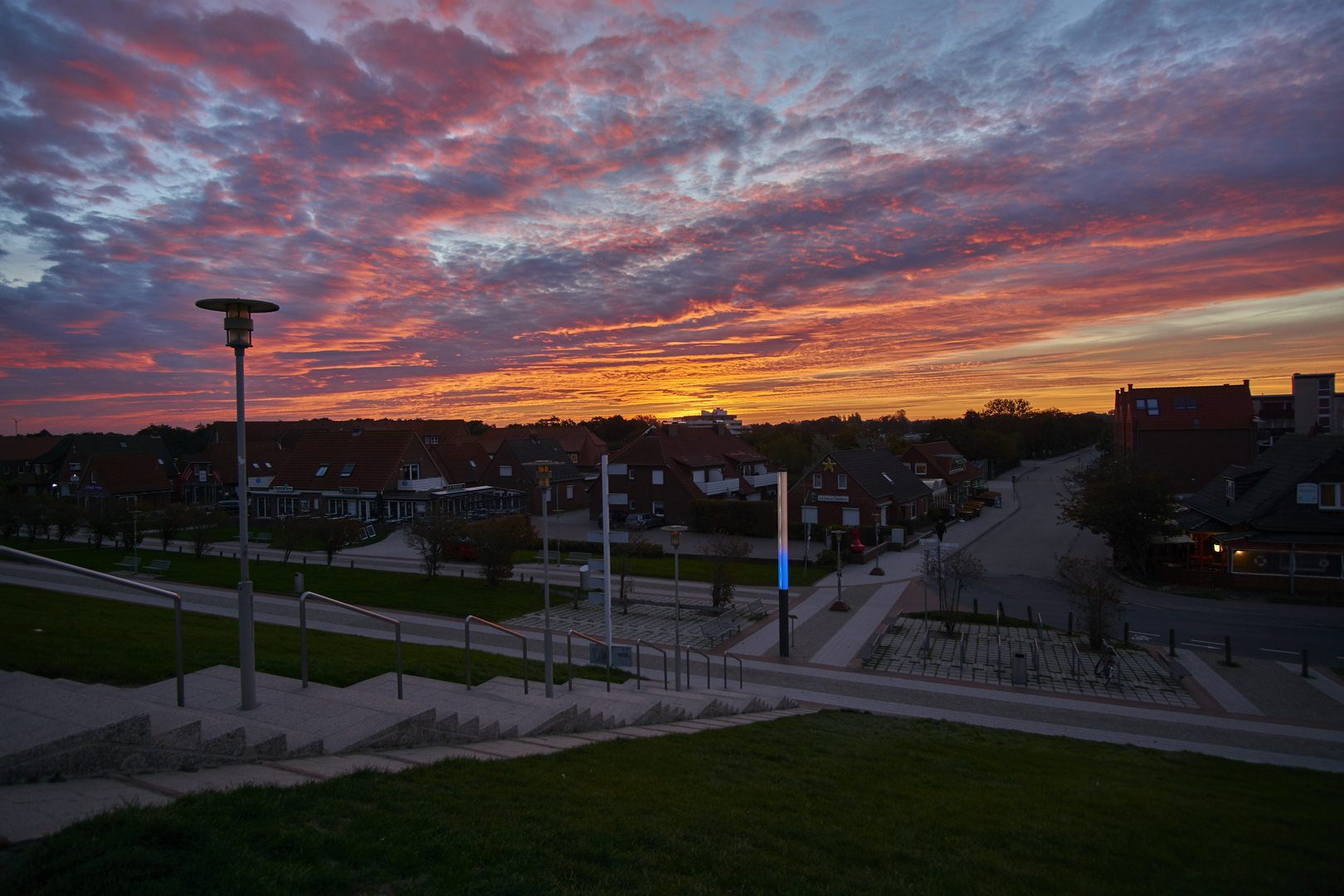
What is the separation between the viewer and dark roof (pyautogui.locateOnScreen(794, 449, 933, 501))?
42.6m

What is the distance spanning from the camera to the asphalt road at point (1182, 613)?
20.7 m

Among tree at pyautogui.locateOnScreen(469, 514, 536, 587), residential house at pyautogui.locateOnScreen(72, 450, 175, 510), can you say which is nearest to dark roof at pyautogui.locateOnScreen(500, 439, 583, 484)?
tree at pyautogui.locateOnScreen(469, 514, 536, 587)

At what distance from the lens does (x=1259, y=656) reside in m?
19.5

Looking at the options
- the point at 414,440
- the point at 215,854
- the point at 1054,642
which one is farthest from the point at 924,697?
the point at 414,440

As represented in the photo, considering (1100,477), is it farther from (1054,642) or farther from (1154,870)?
(1154,870)

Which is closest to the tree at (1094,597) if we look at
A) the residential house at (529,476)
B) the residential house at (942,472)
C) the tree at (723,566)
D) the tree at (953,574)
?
the tree at (953,574)

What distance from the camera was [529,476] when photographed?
5478 cm

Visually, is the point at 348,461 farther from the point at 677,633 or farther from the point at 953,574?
the point at 953,574

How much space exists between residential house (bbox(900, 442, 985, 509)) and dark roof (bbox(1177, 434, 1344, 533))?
19.4 m

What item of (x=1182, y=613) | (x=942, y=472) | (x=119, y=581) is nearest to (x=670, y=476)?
(x=942, y=472)

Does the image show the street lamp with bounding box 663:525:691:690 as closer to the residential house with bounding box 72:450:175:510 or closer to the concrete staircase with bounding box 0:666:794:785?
the concrete staircase with bounding box 0:666:794:785

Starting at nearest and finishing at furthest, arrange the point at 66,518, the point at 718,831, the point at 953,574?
the point at 718,831, the point at 953,574, the point at 66,518

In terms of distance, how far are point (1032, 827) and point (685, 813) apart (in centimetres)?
366

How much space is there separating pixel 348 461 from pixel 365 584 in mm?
24912
